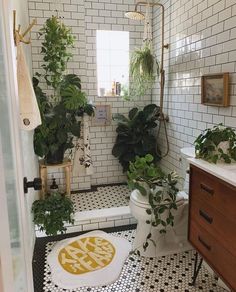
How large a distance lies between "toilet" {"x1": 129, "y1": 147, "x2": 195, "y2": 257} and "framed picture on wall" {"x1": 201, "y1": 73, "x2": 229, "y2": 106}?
A: 0.45 metres

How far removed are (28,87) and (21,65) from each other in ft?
0.49

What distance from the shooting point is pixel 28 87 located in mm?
1729

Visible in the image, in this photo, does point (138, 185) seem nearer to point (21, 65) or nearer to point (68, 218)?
point (68, 218)

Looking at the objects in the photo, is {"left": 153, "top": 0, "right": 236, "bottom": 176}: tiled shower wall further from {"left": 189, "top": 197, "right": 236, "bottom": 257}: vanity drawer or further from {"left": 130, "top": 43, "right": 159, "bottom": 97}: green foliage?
{"left": 189, "top": 197, "right": 236, "bottom": 257}: vanity drawer

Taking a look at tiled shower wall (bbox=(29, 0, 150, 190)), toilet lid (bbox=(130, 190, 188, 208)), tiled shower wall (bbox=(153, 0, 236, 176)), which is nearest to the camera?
tiled shower wall (bbox=(153, 0, 236, 176))

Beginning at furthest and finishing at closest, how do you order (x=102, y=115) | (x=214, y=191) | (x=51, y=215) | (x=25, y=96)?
(x=102, y=115) < (x=51, y=215) < (x=25, y=96) < (x=214, y=191)

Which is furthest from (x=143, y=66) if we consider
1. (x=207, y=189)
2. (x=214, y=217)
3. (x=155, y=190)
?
(x=214, y=217)

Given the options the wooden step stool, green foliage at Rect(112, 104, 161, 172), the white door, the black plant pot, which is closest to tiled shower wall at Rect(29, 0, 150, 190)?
green foliage at Rect(112, 104, 161, 172)

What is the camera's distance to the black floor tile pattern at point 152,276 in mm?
1855

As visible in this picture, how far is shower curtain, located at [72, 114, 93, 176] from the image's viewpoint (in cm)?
332

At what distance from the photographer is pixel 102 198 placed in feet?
10.9

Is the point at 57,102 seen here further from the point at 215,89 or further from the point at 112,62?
the point at 215,89

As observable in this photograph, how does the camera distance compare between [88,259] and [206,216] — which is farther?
[88,259]

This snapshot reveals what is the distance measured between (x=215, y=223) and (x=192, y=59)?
1.64 metres
